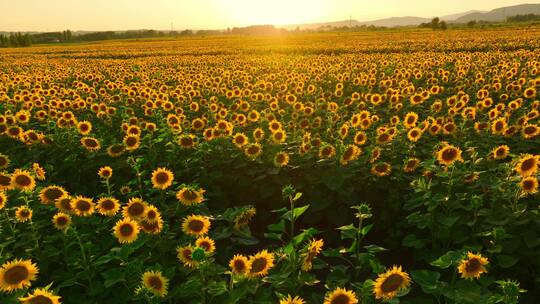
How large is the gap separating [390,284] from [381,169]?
2.81 meters

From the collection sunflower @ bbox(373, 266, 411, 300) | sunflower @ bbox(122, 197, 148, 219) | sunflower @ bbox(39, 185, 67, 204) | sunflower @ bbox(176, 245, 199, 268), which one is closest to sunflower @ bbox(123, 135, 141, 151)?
sunflower @ bbox(39, 185, 67, 204)

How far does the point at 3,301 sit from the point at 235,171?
12.0 ft

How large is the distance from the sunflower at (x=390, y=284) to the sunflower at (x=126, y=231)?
6.44ft

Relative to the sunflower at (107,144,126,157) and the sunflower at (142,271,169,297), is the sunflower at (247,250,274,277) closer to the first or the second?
the sunflower at (142,271,169,297)

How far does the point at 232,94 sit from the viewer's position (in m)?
9.96

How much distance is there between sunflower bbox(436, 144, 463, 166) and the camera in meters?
4.57

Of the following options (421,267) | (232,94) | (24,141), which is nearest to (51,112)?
(24,141)

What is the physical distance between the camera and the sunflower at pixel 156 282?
2977 mm

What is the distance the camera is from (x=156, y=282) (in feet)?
9.85

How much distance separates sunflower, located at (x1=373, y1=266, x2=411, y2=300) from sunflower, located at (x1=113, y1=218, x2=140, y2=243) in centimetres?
196

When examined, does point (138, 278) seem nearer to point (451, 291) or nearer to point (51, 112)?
point (451, 291)

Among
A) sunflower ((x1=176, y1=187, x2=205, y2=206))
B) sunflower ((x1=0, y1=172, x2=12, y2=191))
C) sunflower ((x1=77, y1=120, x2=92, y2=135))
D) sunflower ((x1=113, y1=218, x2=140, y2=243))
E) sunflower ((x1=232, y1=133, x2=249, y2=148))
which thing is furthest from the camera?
sunflower ((x1=77, y1=120, x2=92, y2=135))

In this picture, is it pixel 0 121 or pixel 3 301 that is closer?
pixel 3 301

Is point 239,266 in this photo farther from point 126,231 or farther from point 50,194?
point 50,194
